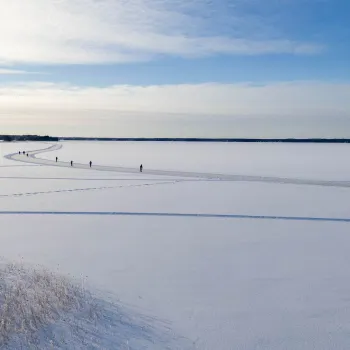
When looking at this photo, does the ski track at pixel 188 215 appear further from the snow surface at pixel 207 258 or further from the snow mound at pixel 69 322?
the snow mound at pixel 69 322

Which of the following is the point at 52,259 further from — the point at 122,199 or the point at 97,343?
the point at 122,199

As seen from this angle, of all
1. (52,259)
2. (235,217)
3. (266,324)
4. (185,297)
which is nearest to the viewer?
(266,324)

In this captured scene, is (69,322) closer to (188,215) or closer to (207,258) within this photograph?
(207,258)

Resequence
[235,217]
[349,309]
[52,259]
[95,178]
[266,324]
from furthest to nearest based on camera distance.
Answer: [95,178]
[235,217]
[52,259]
[349,309]
[266,324]

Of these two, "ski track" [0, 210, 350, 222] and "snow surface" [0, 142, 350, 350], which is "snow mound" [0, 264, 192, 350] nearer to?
"snow surface" [0, 142, 350, 350]

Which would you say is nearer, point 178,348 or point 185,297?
point 178,348

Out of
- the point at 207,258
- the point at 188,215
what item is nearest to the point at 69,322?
the point at 207,258

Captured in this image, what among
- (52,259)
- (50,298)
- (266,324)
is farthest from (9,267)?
(266,324)

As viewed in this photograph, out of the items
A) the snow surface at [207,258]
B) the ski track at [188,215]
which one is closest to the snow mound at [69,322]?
the snow surface at [207,258]
